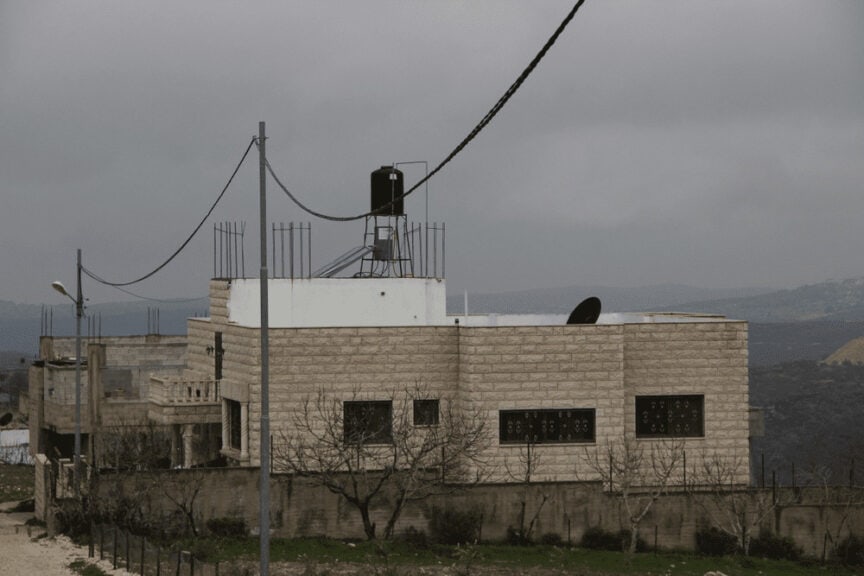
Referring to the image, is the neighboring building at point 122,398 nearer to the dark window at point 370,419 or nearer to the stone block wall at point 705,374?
the dark window at point 370,419

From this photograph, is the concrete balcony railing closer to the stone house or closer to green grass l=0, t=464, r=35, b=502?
the stone house

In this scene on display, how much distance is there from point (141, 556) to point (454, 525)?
12.9m

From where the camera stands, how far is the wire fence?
31.3 meters

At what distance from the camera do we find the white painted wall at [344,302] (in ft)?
165

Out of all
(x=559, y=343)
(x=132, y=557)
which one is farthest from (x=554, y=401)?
(x=132, y=557)

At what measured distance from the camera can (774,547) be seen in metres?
45.8

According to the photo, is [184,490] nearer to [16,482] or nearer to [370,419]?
[370,419]

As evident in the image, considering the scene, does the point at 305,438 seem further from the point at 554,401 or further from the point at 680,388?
the point at 680,388

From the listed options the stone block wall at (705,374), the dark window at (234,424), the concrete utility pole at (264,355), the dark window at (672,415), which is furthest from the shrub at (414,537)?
the concrete utility pole at (264,355)

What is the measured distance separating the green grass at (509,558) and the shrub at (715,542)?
3.13 feet

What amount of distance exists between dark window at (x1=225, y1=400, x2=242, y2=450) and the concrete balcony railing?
1.87 m

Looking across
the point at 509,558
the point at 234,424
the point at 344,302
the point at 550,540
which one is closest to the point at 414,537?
the point at 509,558

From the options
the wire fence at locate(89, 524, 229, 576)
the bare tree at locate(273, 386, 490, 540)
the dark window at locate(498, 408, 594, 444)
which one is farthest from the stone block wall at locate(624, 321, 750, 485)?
the wire fence at locate(89, 524, 229, 576)

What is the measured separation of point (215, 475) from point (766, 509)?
55.1 ft
